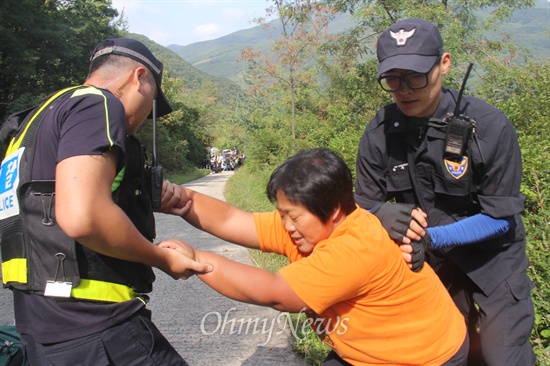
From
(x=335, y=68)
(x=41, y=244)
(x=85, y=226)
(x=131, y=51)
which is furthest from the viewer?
(x=335, y=68)

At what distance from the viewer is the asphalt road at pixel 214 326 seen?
12.2 feet

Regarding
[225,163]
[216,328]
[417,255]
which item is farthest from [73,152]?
[225,163]

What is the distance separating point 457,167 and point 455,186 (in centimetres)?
8

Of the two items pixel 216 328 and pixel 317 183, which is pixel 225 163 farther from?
pixel 317 183

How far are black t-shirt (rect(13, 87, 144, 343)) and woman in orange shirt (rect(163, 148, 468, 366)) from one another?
13.1 inches

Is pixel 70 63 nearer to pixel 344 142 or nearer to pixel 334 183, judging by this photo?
pixel 344 142

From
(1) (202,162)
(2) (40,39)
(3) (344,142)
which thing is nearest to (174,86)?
(1) (202,162)

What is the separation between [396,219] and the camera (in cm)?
196

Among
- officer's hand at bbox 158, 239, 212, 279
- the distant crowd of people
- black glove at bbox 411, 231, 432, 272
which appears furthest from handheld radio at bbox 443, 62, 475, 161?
the distant crowd of people

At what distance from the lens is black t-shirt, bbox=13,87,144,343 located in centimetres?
152

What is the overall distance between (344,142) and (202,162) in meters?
39.0

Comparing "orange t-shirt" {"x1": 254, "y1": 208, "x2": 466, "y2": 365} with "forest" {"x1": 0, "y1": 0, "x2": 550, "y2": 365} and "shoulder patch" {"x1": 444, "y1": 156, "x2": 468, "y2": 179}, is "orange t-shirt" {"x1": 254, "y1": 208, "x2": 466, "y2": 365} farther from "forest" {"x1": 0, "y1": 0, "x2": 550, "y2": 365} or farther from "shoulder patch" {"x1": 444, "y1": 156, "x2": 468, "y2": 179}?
"forest" {"x1": 0, "y1": 0, "x2": 550, "y2": 365}

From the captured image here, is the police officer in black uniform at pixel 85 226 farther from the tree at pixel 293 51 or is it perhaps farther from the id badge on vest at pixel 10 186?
the tree at pixel 293 51

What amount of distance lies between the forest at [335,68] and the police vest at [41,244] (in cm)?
271
